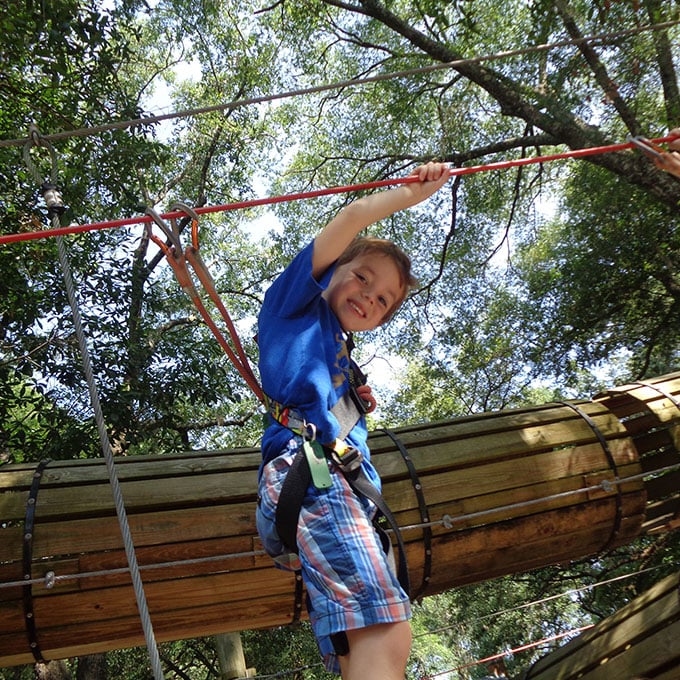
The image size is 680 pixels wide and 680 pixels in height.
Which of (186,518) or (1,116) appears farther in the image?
(1,116)

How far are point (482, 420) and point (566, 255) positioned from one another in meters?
4.40

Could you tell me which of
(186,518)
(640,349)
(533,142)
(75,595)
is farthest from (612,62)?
(75,595)

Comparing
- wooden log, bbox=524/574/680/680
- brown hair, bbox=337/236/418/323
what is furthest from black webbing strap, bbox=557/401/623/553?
brown hair, bbox=337/236/418/323

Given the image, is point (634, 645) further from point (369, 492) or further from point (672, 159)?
point (672, 159)

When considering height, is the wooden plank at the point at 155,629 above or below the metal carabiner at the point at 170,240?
below

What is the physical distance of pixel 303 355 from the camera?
167 centimetres

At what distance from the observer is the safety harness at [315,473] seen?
1.52 m

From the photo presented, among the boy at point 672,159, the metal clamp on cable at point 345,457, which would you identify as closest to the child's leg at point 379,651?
the metal clamp on cable at point 345,457

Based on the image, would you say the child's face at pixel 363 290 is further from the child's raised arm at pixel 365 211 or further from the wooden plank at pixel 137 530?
the wooden plank at pixel 137 530

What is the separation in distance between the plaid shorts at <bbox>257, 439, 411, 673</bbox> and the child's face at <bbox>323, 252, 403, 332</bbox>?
0.43 meters

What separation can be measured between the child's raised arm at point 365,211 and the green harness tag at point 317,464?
424 mm

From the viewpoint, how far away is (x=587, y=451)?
3062 millimetres

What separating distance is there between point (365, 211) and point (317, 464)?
59 centimetres

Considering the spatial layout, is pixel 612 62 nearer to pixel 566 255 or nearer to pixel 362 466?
pixel 566 255
